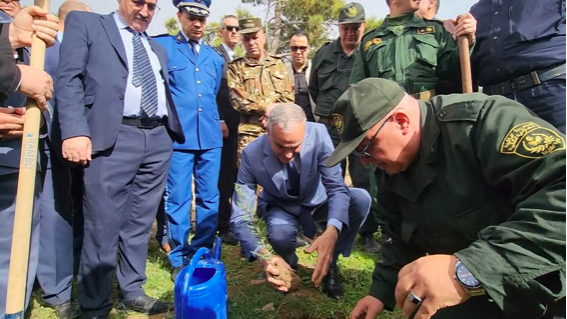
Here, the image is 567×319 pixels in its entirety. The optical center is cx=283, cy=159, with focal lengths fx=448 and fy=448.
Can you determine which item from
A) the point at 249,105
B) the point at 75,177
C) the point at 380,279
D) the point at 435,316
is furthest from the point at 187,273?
the point at 249,105

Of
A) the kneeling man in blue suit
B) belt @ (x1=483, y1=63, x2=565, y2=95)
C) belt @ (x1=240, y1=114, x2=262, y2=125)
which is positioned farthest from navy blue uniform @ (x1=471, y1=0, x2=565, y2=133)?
belt @ (x1=240, y1=114, x2=262, y2=125)

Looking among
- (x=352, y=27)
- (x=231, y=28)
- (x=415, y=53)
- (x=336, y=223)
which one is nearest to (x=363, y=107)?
(x=336, y=223)

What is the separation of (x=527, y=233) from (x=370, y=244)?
104 inches

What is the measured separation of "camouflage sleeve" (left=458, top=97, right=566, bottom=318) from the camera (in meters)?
1.38

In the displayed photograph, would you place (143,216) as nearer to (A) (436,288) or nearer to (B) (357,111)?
(B) (357,111)

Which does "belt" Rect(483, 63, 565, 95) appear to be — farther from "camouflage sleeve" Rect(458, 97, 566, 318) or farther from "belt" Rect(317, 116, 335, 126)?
"belt" Rect(317, 116, 335, 126)

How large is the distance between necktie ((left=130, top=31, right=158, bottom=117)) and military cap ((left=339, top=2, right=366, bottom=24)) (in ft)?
7.53

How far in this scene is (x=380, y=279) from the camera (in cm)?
214

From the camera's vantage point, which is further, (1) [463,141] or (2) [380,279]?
(2) [380,279]

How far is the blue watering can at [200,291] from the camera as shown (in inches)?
88.1

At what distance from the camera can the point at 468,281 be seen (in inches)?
57.6

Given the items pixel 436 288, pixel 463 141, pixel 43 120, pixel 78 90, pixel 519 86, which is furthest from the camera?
pixel 519 86

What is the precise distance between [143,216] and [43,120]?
911 mm

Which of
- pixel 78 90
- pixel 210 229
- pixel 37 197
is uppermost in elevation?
pixel 78 90
